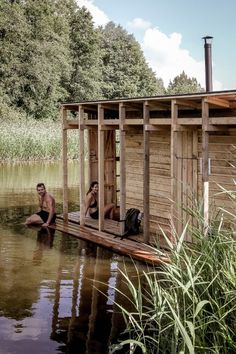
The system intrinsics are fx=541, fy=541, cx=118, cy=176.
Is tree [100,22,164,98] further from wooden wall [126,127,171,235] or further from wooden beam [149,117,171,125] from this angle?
wooden beam [149,117,171,125]

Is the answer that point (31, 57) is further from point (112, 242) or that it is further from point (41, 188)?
point (112, 242)

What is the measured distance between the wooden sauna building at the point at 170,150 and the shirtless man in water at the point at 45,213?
1.23 feet

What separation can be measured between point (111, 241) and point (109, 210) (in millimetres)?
2656

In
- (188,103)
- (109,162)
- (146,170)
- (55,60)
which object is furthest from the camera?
(55,60)

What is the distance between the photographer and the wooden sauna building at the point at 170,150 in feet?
30.9

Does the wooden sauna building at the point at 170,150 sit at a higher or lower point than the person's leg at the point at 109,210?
higher

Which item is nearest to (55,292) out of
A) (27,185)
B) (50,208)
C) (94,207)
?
(50,208)

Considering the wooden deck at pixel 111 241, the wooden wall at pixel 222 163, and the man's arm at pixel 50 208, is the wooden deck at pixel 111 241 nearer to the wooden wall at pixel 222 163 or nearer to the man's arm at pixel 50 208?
the man's arm at pixel 50 208

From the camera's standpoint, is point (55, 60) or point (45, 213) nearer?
point (45, 213)

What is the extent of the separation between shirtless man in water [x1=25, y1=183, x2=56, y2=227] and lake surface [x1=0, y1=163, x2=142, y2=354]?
383mm

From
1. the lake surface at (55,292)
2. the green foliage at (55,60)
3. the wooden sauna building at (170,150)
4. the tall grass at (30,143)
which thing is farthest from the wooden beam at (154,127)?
the green foliage at (55,60)

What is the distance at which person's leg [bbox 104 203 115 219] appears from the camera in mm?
13805

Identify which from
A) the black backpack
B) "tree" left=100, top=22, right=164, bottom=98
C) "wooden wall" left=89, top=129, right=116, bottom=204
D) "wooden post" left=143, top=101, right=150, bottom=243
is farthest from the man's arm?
"tree" left=100, top=22, right=164, bottom=98

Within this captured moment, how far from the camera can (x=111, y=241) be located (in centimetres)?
1135
